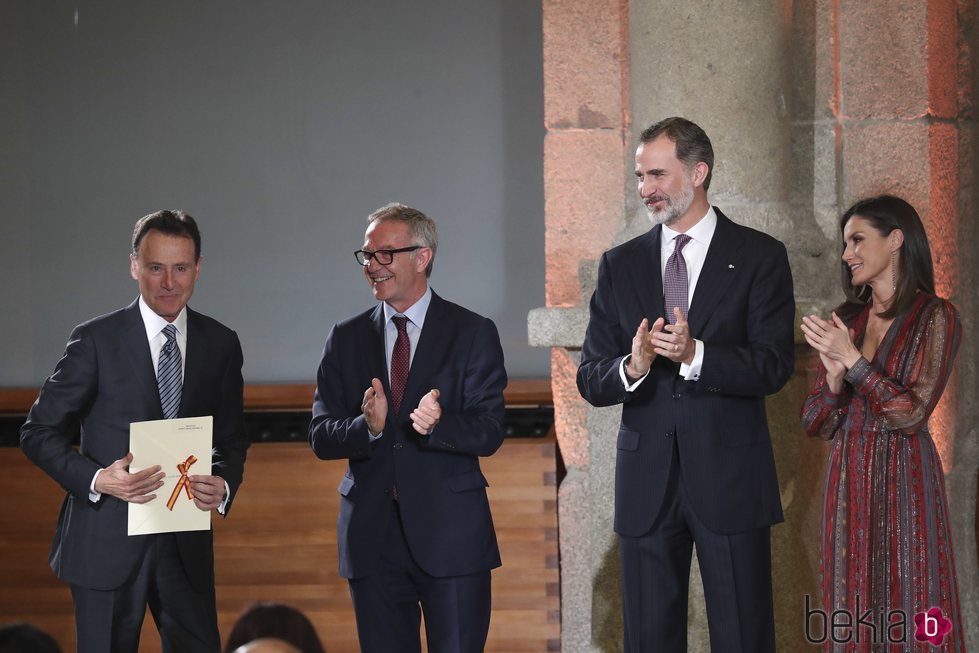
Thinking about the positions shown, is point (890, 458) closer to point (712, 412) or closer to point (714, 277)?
point (712, 412)

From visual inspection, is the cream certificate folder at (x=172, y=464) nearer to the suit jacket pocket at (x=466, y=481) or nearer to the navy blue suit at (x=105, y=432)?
the navy blue suit at (x=105, y=432)

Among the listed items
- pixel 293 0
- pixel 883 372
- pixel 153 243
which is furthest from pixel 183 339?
pixel 293 0

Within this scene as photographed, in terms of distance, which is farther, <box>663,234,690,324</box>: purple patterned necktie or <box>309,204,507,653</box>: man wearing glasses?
<box>663,234,690,324</box>: purple patterned necktie

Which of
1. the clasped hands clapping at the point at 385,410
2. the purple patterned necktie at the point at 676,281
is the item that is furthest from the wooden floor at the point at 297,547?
the clasped hands clapping at the point at 385,410

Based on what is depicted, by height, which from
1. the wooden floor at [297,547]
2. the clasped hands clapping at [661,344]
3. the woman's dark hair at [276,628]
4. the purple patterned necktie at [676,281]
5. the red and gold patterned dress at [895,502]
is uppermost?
the purple patterned necktie at [676,281]

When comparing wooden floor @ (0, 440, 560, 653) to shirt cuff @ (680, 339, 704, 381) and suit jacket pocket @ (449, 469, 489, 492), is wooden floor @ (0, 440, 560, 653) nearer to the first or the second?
suit jacket pocket @ (449, 469, 489, 492)

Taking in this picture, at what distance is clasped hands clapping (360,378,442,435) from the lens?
310 centimetres

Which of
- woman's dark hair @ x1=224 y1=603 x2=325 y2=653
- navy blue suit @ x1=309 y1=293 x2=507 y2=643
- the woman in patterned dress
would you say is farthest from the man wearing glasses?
woman's dark hair @ x1=224 y1=603 x2=325 y2=653

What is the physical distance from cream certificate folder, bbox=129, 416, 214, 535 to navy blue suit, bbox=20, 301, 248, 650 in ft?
0.18

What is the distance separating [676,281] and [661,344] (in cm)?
36

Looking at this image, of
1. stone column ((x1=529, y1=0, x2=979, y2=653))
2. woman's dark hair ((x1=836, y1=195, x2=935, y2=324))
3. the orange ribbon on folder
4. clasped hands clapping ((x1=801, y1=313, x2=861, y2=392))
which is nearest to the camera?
the orange ribbon on folder

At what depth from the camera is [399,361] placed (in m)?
3.38

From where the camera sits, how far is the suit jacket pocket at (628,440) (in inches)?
131

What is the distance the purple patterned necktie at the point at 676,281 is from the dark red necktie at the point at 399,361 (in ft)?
2.45
